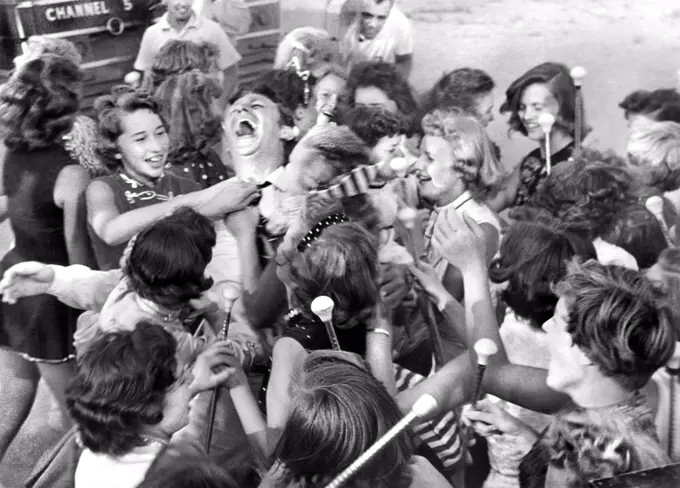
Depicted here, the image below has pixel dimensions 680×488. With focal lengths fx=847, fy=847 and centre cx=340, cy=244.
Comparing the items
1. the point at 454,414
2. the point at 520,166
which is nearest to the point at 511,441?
the point at 454,414

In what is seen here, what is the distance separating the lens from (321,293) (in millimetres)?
2131

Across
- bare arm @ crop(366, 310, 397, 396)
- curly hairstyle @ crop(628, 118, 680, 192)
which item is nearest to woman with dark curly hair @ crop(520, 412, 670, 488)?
bare arm @ crop(366, 310, 397, 396)

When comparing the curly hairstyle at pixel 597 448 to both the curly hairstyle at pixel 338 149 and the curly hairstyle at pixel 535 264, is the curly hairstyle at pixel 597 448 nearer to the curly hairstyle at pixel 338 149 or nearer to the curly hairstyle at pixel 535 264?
the curly hairstyle at pixel 535 264

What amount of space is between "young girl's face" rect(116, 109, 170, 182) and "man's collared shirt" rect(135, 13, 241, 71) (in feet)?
8.66

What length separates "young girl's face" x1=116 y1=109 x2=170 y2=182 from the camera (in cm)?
296

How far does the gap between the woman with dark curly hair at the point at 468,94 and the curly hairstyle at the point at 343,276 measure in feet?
6.36

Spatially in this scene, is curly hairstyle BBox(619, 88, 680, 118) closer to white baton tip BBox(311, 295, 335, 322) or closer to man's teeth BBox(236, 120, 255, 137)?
man's teeth BBox(236, 120, 255, 137)

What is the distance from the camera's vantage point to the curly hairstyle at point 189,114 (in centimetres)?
338

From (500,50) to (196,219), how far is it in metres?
5.20

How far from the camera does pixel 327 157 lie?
2.75m

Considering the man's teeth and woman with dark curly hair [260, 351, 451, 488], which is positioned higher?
the man's teeth

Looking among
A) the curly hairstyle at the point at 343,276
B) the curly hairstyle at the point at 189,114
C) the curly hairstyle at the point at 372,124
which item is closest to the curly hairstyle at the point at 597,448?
the curly hairstyle at the point at 343,276

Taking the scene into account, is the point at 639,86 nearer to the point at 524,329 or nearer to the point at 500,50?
the point at 500,50

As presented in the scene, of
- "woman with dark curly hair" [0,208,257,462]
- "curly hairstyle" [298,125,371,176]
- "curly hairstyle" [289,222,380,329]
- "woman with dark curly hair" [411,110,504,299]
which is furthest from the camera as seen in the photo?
"woman with dark curly hair" [411,110,504,299]
